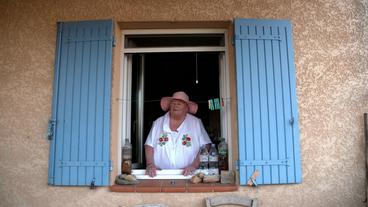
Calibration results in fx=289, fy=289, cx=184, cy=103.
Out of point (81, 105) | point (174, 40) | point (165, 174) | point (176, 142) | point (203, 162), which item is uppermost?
point (174, 40)

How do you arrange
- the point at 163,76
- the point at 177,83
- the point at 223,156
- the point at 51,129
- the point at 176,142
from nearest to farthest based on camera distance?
1. the point at 51,129
2. the point at 223,156
3. the point at 176,142
4. the point at 163,76
5. the point at 177,83

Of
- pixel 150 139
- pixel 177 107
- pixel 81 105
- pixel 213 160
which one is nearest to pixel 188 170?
pixel 213 160

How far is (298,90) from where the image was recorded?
2941 millimetres

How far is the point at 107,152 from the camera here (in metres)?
2.82

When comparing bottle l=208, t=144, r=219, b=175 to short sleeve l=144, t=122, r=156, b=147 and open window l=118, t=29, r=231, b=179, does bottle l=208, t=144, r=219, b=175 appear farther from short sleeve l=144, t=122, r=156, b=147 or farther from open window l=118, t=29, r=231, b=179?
short sleeve l=144, t=122, r=156, b=147

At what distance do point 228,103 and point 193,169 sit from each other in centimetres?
81

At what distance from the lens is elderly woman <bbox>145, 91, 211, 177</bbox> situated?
3254 mm

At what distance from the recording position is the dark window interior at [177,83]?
3453 millimetres

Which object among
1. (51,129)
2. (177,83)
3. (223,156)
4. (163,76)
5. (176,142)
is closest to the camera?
(51,129)

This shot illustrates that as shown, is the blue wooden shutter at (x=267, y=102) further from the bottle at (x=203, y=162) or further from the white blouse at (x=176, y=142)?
the white blouse at (x=176, y=142)

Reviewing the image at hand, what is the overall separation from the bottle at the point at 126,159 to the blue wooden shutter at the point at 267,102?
3.82 ft

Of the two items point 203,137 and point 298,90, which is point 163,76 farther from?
point 298,90

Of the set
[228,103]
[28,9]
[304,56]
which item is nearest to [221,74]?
[228,103]

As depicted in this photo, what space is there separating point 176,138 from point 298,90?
4.64 feet
